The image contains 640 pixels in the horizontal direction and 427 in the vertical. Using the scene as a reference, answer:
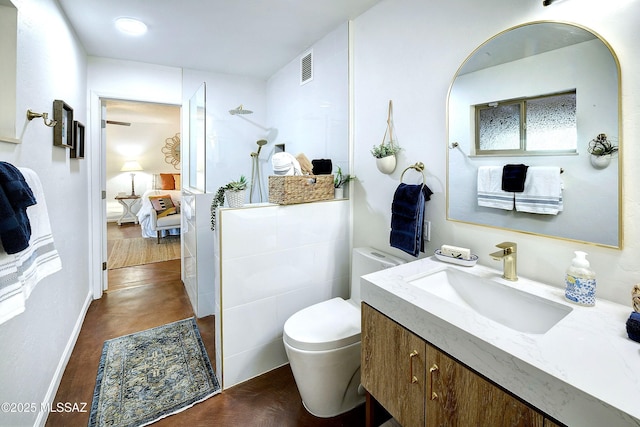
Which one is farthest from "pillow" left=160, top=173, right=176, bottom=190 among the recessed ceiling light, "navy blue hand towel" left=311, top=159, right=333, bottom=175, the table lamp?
"navy blue hand towel" left=311, top=159, right=333, bottom=175

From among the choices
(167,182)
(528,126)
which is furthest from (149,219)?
(528,126)

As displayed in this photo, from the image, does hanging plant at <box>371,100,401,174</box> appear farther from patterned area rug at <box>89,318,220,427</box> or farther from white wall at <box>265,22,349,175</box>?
patterned area rug at <box>89,318,220,427</box>

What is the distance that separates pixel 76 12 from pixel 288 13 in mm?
1458

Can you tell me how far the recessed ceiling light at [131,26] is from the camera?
213cm

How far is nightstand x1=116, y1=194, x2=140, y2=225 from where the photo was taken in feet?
21.8

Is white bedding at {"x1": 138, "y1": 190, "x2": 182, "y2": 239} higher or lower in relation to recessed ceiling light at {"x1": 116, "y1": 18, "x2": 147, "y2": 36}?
lower

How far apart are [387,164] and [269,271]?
1003 millimetres

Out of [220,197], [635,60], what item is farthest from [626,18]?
[220,197]

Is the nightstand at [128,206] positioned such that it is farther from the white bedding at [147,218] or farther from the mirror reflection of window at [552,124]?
the mirror reflection of window at [552,124]

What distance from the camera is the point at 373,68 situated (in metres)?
1.98

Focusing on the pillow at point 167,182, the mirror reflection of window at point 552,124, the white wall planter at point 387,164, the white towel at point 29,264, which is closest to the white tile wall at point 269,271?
the white wall planter at point 387,164

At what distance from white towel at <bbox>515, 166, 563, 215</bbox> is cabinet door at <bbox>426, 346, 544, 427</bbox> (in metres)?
0.75

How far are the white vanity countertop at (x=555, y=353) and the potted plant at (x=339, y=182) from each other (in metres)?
1.15

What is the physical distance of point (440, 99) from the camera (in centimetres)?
157
